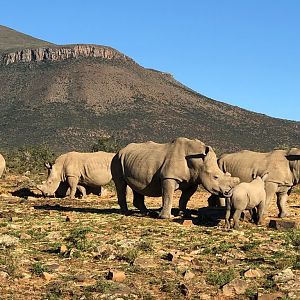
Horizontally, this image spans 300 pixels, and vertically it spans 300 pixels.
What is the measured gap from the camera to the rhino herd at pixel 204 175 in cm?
1469

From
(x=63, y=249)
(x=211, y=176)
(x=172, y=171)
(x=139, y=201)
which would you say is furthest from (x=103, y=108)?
(x=63, y=249)

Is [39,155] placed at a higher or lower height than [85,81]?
lower

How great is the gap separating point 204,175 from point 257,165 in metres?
2.47

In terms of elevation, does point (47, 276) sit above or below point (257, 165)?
below

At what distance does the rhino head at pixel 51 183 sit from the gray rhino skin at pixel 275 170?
28.2 feet

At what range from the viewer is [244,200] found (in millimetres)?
14008

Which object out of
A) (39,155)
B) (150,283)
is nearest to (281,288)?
(150,283)

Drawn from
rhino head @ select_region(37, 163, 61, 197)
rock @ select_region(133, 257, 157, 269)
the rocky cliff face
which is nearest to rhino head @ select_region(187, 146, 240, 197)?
rock @ select_region(133, 257, 157, 269)

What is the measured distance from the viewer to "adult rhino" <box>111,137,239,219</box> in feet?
50.7

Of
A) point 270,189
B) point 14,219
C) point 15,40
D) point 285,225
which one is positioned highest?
point 15,40

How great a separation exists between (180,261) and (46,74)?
382 feet

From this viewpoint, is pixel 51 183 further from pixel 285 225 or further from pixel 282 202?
pixel 285 225

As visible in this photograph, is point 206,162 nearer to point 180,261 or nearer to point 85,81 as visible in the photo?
point 180,261

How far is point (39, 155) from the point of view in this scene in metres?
45.7
